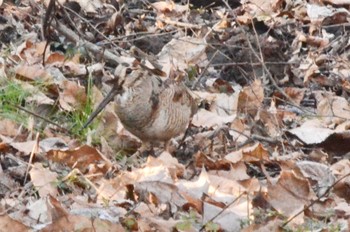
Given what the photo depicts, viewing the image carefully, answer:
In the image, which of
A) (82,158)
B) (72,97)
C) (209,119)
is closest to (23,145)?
(82,158)

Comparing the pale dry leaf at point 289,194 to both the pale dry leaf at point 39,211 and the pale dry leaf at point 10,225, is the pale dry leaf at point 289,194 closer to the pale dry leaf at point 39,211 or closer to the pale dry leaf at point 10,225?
the pale dry leaf at point 39,211

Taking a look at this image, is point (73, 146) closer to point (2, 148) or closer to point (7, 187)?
point (2, 148)

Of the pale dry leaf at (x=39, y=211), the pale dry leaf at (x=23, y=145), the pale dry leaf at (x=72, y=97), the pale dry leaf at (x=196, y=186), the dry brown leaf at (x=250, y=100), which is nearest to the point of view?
the pale dry leaf at (x=39, y=211)

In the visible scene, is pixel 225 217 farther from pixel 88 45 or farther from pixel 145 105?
pixel 88 45

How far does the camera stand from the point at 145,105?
569cm

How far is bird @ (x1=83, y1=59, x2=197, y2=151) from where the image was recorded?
18.7 feet

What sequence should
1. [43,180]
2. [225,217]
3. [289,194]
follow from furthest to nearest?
1. [43,180]
2. [289,194]
3. [225,217]

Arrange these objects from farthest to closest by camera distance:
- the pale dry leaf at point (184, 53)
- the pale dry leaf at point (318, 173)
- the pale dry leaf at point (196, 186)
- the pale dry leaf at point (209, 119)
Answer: the pale dry leaf at point (184, 53)
the pale dry leaf at point (209, 119)
the pale dry leaf at point (318, 173)
the pale dry leaf at point (196, 186)

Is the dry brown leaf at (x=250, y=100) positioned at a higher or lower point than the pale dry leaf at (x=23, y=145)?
lower

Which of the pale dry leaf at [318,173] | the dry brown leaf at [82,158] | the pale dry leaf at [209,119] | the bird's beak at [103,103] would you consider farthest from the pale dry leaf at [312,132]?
the dry brown leaf at [82,158]

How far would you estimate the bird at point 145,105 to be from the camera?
5.69 metres

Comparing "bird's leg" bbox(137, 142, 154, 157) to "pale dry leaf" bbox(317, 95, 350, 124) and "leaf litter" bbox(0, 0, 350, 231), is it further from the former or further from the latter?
"pale dry leaf" bbox(317, 95, 350, 124)

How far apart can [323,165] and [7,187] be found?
5.57 feet

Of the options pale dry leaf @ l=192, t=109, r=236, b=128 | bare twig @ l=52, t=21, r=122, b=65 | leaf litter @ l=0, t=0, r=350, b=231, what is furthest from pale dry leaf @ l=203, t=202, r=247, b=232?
bare twig @ l=52, t=21, r=122, b=65
